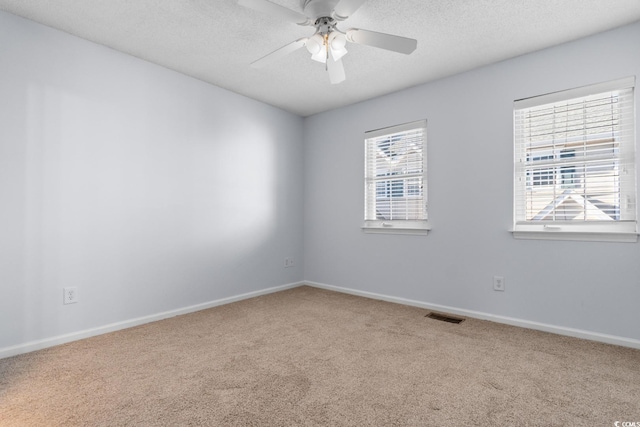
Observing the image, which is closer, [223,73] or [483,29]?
[483,29]

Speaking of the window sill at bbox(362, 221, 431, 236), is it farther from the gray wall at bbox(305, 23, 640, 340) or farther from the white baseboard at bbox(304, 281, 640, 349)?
the white baseboard at bbox(304, 281, 640, 349)

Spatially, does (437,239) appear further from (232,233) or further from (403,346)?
(232,233)

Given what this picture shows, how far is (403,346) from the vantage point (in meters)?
2.36

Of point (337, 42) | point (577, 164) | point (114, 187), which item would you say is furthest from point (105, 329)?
point (577, 164)

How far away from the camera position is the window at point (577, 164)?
2416 mm

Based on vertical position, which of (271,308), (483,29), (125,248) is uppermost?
(483,29)

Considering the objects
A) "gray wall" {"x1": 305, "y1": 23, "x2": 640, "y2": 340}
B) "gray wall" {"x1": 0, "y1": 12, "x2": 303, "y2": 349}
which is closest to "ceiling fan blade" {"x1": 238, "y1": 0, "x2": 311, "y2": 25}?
"gray wall" {"x1": 0, "y1": 12, "x2": 303, "y2": 349}

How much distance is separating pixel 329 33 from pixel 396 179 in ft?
6.46

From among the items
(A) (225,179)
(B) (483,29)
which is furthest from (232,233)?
(B) (483,29)

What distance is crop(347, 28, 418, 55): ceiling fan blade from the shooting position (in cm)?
198

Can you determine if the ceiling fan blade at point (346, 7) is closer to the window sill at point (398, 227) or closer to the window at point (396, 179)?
the window at point (396, 179)

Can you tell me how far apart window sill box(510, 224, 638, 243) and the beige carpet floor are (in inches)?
31.0

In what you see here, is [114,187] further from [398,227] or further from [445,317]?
[445,317]

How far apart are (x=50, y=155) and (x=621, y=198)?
435 centimetres
